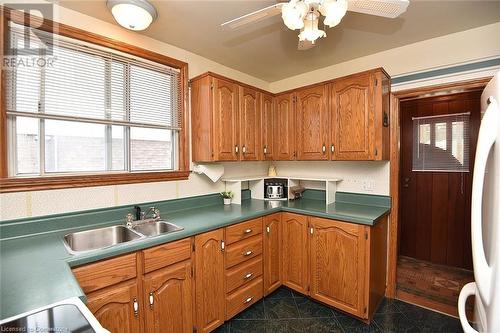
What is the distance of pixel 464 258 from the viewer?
9.57 feet

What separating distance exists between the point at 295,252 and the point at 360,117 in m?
1.44

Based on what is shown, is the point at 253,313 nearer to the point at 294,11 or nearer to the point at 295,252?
the point at 295,252

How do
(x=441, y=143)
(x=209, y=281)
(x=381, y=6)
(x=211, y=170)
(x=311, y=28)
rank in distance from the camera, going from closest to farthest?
(x=381, y=6) < (x=311, y=28) < (x=209, y=281) < (x=211, y=170) < (x=441, y=143)

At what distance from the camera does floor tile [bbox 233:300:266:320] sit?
6.68ft

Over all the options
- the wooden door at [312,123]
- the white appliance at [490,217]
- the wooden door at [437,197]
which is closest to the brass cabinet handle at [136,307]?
the white appliance at [490,217]

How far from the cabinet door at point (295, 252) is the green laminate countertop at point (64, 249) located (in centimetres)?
12

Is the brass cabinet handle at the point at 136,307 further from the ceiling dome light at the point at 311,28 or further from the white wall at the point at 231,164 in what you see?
the ceiling dome light at the point at 311,28

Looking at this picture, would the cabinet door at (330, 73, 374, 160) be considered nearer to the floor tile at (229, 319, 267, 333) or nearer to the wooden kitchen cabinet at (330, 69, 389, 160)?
the wooden kitchen cabinet at (330, 69, 389, 160)

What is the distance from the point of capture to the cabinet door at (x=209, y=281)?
1713mm

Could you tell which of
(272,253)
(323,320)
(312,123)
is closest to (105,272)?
(272,253)

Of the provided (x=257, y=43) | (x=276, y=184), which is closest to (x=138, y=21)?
(x=257, y=43)

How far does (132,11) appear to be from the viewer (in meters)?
1.50

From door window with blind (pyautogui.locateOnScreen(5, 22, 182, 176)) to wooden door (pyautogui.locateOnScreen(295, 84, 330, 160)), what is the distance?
1310 millimetres

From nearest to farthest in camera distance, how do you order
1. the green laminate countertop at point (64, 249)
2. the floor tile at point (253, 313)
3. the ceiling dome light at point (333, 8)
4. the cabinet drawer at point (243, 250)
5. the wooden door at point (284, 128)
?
the green laminate countertop at point (64, 249) → the ceiling dome light at point (333, 8) → the cabinet drawer at point (243, 250) → the floor tile at point (253, 313) → the wooden door at point (284, 128)
